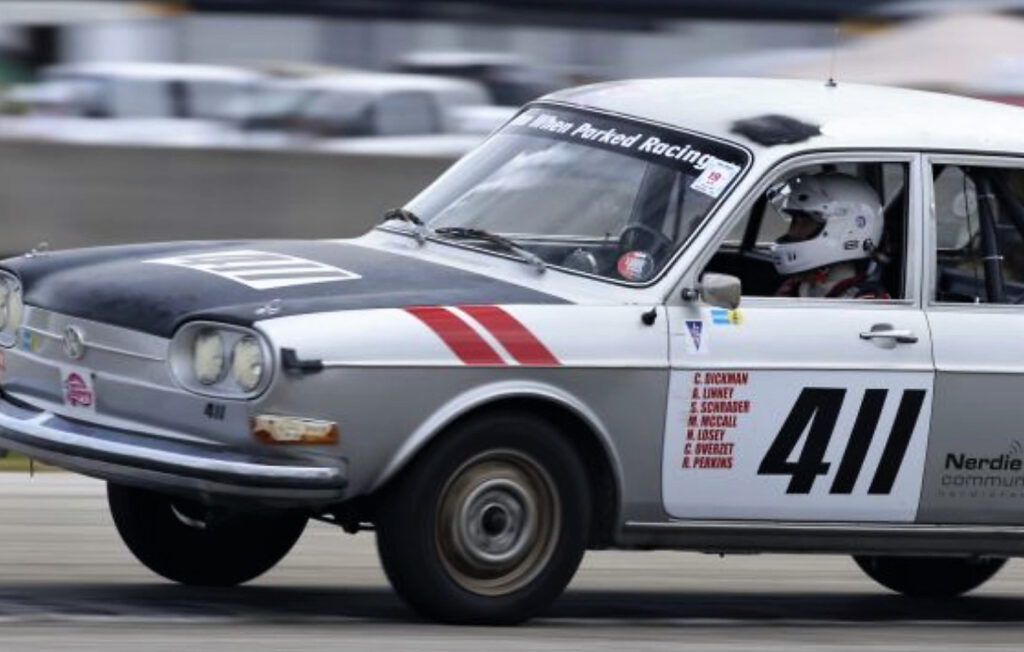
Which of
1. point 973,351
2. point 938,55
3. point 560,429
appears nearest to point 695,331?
point 560,429

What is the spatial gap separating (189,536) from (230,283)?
119 cm

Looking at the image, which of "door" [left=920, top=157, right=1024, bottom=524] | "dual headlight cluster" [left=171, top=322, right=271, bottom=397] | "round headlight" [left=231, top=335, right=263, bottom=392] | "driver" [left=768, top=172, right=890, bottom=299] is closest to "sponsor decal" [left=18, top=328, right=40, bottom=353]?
"dual headlight cluster" [left=171, top=322, right=271, bottom=397]

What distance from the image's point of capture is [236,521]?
7867mm

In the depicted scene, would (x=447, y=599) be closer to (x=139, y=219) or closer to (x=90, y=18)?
(x=139, y=219)

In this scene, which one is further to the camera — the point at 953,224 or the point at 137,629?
the point at 953,224

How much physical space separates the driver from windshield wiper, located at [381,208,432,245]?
1.14 metres

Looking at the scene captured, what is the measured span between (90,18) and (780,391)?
23.7 metres

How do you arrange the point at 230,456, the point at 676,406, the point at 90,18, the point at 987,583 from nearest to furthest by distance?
the point at 230,456, the point at 676,406, the point at 987,583, the point at 90,18

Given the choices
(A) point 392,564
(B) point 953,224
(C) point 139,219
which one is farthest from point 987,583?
(C) point 139,219

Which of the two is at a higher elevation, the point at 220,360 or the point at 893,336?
the point at 893,336

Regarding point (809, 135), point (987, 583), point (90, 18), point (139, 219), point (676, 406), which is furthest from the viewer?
point (90, 18)

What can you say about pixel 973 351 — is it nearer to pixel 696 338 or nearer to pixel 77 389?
pixel 696 338

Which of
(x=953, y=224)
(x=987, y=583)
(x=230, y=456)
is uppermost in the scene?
(x=953, y=224)

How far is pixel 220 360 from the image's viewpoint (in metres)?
6.78
